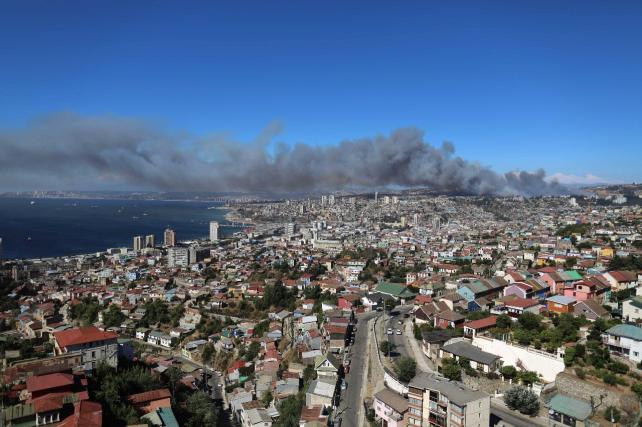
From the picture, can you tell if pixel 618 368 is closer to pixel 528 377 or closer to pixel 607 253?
pixel 528 377

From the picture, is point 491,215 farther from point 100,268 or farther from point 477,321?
point 477,321

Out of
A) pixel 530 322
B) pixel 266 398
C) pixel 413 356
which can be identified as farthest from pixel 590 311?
pixel 266 398

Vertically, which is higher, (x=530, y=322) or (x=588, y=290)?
(x=588, y=290)

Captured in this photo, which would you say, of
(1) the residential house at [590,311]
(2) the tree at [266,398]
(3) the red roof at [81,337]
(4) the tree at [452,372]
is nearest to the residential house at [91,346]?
(3) the red roof at [81,337]

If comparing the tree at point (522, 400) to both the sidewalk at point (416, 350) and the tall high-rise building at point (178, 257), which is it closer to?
the sidewalk at point (416, 350)

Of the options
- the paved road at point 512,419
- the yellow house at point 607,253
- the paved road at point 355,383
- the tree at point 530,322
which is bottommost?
the paved road at point 355,383

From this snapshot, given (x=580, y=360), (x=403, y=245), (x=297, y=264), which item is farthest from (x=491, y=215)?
(x=580, y=360)
